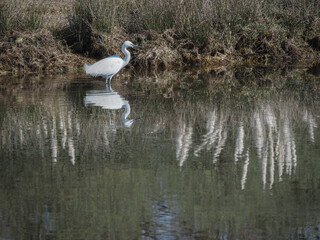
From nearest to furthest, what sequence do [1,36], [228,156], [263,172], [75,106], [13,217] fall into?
[13,217] < [263,172] < [228,156] < [75,106] < [1,36]

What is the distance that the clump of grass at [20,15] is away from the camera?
14375mm

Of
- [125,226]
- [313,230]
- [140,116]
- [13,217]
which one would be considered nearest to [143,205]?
[125,226]

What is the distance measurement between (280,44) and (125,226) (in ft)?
41.1

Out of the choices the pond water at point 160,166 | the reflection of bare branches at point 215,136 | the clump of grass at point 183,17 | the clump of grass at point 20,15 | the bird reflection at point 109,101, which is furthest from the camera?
the clump of grass at point 183,17

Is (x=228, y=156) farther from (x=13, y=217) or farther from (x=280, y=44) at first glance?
(x=280, y=44)

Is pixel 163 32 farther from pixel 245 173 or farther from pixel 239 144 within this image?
pixel 245 173

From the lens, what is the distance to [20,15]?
14.7 meters

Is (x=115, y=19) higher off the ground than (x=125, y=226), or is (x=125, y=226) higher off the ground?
(x=115, y=19)

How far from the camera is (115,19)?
613 inches

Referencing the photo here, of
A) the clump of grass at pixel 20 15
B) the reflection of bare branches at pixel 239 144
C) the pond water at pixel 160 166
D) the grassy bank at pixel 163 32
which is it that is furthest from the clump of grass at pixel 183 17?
the reflection of bare branches at pixel 239 144

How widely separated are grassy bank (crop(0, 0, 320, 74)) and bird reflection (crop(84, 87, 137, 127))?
4.07 meters

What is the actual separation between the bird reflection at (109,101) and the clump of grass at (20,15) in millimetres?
4764

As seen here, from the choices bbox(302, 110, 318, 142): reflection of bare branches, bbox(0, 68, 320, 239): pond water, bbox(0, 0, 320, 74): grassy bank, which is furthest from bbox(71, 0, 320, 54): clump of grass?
bbox(302, 110, 318, 142): reflection of bare branches

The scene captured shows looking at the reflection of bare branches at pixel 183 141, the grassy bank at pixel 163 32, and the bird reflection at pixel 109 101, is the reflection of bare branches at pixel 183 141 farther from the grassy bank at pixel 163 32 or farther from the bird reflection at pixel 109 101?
the grassy bank at pixel 163 32
